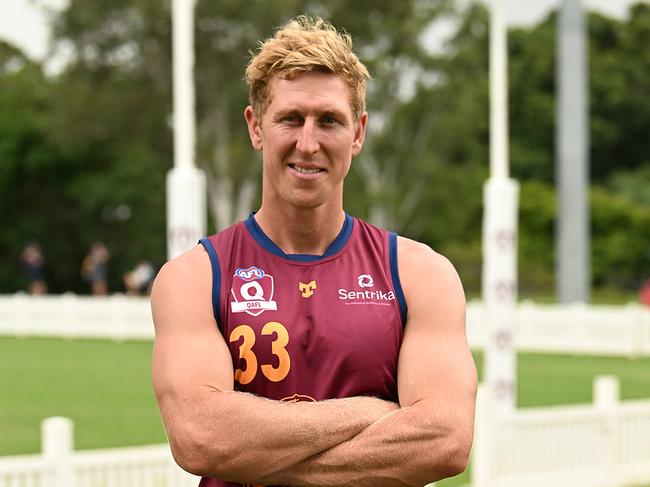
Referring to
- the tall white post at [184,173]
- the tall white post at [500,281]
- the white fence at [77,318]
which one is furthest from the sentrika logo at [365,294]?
the white fence at [77,318]

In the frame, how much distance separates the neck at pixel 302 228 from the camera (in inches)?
142

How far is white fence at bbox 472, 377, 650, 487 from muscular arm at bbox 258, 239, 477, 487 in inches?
242

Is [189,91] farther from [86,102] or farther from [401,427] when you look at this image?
[86,102]

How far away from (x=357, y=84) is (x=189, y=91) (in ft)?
19.1

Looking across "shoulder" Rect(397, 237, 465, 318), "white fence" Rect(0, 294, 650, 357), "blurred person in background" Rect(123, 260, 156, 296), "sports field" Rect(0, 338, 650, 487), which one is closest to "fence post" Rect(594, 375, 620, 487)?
"sports field" Rect(0, 338, 650, 487)

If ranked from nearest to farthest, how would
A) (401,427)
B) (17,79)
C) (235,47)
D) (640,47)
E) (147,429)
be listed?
(401,427)
(147,429)
(235,47)
(17,79)
(640,47)

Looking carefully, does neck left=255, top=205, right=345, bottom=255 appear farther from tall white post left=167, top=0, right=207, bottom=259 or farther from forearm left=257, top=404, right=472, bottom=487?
tall white post left=167, top=0, right=207, bottom=259

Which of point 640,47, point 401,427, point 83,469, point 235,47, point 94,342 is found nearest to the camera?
point 401,427

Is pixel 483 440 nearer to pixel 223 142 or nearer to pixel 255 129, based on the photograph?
pixel 255 129

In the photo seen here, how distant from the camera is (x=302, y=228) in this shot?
11.8 ft

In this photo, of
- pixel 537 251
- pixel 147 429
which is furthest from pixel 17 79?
pixel 147 429

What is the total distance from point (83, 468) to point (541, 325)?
19821mm

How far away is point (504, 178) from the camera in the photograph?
12.2 meters

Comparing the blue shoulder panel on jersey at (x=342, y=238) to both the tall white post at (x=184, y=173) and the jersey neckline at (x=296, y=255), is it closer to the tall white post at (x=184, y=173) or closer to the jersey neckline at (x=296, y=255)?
the jersey neckline at (x=296, y=255)
